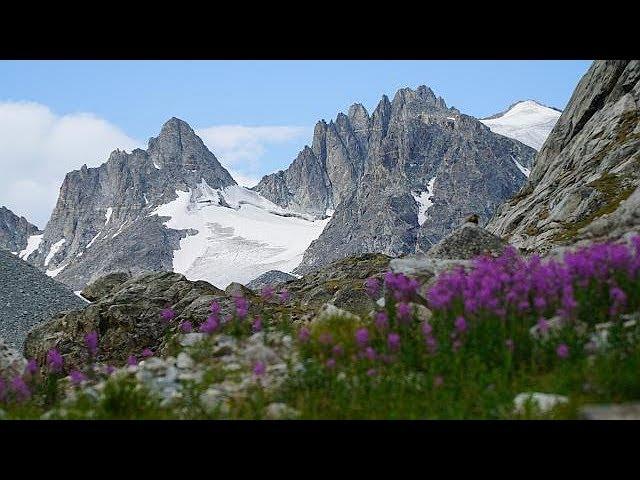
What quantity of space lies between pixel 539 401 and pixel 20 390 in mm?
4924

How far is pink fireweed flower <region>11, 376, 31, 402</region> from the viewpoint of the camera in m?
6.46

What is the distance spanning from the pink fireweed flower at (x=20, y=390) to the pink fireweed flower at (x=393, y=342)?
3.62 metres

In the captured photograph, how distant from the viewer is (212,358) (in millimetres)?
7109

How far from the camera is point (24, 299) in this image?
50719 millimetres

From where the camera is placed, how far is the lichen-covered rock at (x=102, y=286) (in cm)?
5797

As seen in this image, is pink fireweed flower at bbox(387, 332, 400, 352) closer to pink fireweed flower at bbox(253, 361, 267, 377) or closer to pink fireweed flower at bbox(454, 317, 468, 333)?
pink fireweed flower at bbox(454, 317, 468, 333)

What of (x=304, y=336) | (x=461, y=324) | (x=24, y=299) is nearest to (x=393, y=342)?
(x=461, y=324)

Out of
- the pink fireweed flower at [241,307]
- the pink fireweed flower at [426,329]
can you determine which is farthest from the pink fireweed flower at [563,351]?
the pink fireweed flower at [241,307]

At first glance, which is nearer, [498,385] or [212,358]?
[498,385]

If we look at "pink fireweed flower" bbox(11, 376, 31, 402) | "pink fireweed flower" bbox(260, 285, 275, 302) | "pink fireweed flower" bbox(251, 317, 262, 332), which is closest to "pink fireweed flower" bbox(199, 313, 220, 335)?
"pink fireweed flower" bbox(251, 317, 262, 332)
